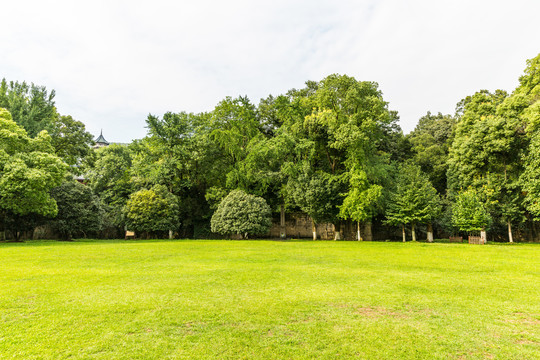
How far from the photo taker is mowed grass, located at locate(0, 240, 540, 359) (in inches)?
145

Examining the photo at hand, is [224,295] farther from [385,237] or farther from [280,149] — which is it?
[385,237]

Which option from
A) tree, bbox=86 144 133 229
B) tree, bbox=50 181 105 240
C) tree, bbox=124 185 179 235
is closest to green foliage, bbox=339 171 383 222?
tree, bbox=124 185 179 235

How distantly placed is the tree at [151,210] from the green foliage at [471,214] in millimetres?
24121

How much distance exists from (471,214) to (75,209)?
3234cm

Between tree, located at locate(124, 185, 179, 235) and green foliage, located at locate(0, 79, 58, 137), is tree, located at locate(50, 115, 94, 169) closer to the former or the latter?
green foliage, located at locate(0, 79, 58, 137)

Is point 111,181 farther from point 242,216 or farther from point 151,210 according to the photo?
point 242,216

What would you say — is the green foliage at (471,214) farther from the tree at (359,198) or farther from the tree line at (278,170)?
the tree at (359,198)

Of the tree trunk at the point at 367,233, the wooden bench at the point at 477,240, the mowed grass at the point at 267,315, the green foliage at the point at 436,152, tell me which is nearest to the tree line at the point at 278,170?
the tree trunk at the point at 367,233

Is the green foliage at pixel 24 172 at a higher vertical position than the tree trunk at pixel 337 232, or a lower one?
higher

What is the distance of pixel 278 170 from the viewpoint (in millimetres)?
28891

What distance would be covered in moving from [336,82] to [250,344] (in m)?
27.4

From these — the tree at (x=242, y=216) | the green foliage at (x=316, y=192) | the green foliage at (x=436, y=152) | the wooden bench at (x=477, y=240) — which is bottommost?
the wooden bench at (x=477, y=240)

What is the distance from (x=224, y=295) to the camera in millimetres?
6168

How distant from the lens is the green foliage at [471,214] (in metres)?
23.2
